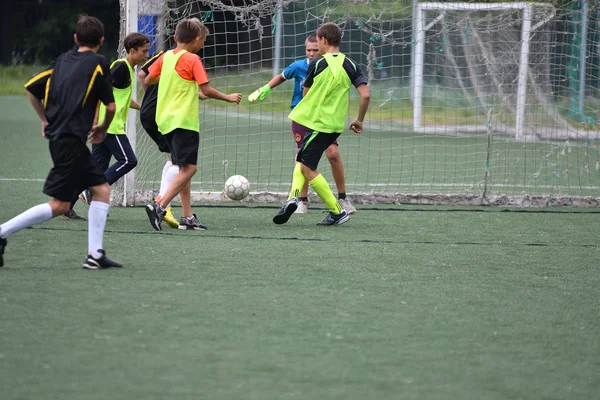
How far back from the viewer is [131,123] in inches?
352

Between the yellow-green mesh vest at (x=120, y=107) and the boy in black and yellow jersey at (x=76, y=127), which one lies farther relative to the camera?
the yellow-green mesh vest at (x=120, y=107)

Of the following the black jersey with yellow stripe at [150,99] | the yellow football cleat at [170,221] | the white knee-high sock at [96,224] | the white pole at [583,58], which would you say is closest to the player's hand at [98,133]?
the white knee-high sock at [96,224]

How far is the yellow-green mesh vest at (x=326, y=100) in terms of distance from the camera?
789cm

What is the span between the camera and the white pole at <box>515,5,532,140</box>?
11.1m

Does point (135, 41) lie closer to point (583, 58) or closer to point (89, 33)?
point (89, 33)

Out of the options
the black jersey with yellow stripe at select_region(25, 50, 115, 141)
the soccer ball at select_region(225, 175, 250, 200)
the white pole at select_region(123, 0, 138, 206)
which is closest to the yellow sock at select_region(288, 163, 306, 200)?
the soccer ball at select_region(225, 175, 250, 200)

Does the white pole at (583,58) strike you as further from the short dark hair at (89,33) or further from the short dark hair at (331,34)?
the short dark hair at (89,33)

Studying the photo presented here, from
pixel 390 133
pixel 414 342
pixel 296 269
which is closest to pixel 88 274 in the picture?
pixel 296 269

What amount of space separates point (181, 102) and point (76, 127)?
1905 millimetres

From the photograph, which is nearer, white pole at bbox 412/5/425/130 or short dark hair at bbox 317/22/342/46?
short dark hair at bbox 317/22/342/46

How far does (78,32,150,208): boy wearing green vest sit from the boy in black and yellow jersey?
1.72 m

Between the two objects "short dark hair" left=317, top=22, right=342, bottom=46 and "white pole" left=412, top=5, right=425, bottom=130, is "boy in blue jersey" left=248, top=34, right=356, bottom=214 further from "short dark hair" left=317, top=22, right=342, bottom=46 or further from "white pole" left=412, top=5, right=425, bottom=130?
"white pole" left=412, top=5, right=425, bottom=130

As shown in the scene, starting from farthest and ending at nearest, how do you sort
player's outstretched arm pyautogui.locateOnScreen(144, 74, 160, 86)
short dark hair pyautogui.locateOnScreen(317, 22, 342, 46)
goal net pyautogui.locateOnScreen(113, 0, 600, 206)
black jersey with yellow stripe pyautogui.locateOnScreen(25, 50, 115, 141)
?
goal net pyautogui.locateOnScreen(113, 0, 600, 206) → short dark hair pyautogui.locateOnScreen(317, 22, 342, 46) → player's outstretched arm pyautogui.locateOnScreen(144, 74, 160, 86) → black jersey with yellow stripe pyautogui.locateOnScreen(25, 50, 115, 141)

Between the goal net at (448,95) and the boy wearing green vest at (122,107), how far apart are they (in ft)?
3.36
